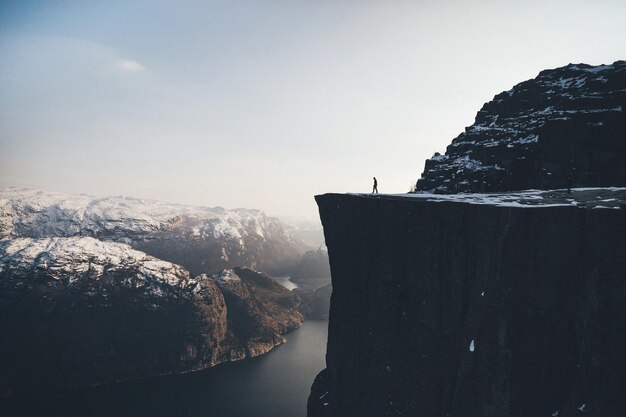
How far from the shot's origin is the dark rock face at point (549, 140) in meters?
39.2

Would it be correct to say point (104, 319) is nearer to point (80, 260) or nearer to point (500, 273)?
point (80, 260)

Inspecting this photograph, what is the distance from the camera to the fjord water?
85438mm

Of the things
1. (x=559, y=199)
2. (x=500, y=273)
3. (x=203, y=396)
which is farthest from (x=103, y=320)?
(x=559, y=199)

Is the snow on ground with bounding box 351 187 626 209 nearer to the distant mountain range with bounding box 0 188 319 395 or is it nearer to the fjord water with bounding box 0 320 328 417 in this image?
the fjord water with bounding box 0 320 328 417

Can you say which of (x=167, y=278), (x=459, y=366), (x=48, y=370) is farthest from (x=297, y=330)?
(x=459, y=366)

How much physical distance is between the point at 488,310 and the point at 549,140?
2480cm

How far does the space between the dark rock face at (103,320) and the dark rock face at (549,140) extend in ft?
358

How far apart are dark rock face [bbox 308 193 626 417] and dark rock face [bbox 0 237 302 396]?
99548mm

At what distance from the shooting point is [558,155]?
4156 centimetres

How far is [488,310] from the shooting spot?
1219 inches

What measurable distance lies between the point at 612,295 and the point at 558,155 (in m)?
21.2

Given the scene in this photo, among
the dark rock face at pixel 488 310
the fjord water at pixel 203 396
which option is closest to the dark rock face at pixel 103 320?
the fjord water at pixel 203 396

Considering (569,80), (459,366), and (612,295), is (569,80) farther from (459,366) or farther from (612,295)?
(459,366)

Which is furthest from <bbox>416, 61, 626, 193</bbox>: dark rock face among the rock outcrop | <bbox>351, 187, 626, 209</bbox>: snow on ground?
<bbox>351, 187, 626, 209</bbox>: snow on ground
